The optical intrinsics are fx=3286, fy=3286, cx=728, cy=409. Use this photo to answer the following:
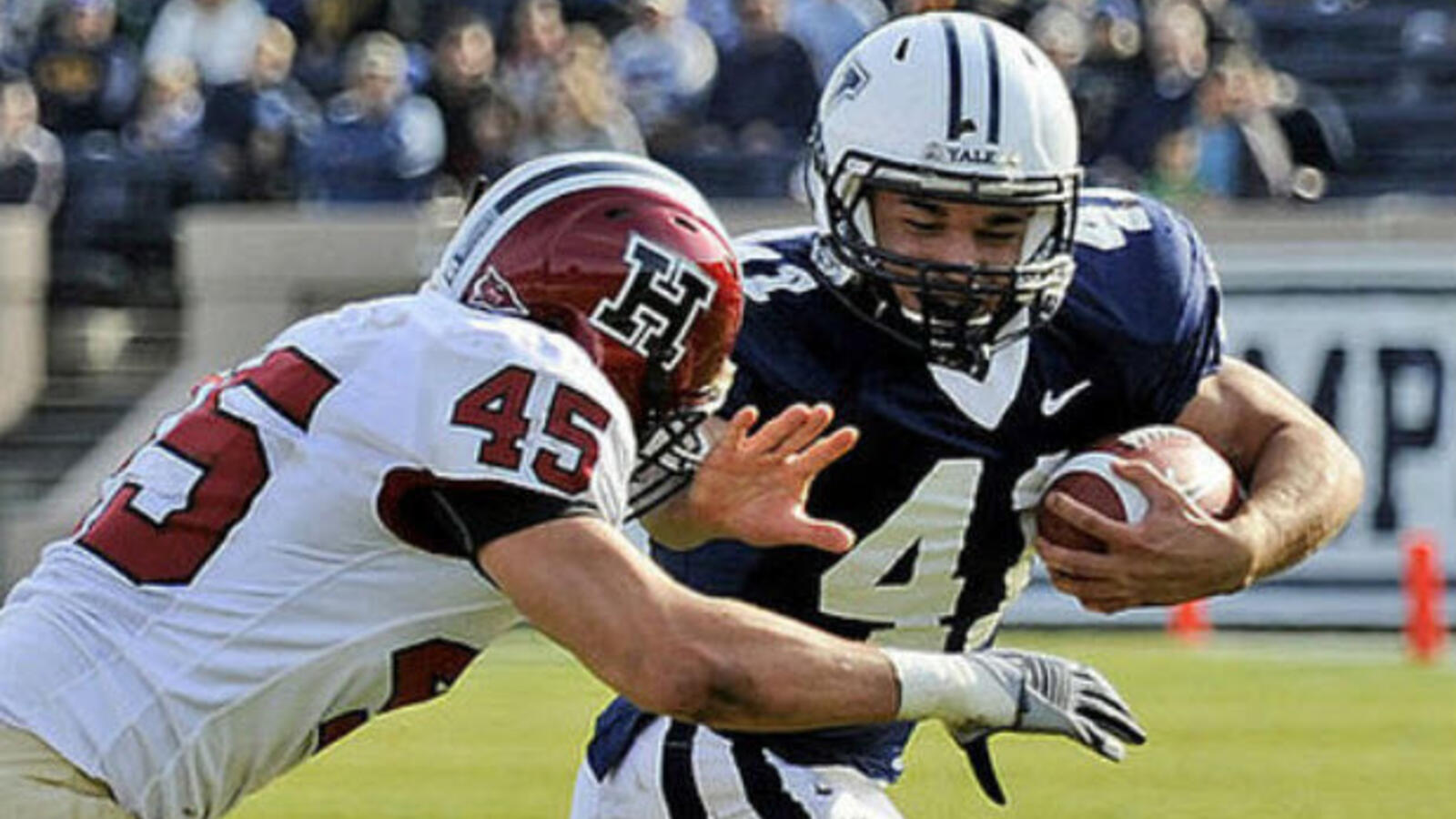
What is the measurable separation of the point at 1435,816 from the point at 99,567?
194 inches

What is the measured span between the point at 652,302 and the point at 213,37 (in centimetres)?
1194

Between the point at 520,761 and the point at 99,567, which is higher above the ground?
the point at 99,567

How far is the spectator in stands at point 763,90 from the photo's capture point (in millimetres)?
14617

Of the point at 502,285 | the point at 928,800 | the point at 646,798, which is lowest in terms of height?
the point at 928,800

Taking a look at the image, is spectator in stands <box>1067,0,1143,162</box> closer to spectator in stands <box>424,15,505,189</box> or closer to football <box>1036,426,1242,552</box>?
spectator in stands <box>424,15,505,189</box>

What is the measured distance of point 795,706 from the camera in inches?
153

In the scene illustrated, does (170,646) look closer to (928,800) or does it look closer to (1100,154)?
(928,800)

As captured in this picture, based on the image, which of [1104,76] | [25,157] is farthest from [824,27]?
[25,157]

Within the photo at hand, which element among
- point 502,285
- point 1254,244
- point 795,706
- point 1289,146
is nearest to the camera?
point 795,706

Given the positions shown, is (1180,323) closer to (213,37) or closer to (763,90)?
(763,90)

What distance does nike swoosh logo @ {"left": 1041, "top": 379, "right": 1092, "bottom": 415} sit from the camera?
4.92m

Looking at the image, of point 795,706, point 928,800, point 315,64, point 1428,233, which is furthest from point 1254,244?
point 795,706

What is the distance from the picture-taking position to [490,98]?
14.8m

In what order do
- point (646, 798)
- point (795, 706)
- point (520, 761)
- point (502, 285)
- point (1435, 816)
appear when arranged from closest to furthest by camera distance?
1. point (795, 706)
2. point (502, 285)
3. point (646, 798)
4. point (1435, 816)
5. point (520, 761)
